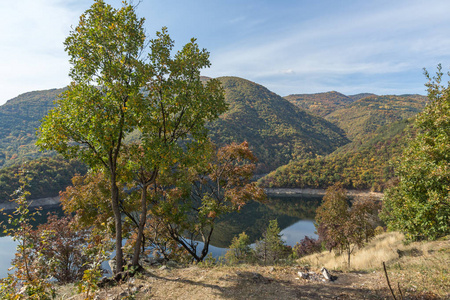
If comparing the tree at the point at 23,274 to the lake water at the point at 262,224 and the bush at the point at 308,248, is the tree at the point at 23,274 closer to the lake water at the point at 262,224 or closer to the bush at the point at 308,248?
the lake water at the point at 262,224

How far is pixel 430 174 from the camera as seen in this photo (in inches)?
319

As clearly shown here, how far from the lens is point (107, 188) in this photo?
1051 cm

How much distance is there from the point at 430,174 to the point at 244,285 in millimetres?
7444

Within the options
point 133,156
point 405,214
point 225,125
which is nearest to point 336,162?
point 225,125

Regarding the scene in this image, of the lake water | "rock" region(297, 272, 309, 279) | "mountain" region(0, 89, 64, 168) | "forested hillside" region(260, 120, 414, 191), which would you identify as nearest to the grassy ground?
"rock" region(297, 272, 309, 279)

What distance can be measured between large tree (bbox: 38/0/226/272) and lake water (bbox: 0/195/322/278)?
33.5 meters

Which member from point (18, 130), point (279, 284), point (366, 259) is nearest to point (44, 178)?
point (279, 284)

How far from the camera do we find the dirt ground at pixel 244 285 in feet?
20.4

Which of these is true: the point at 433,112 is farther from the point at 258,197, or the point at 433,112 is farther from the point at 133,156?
the point at 133,156

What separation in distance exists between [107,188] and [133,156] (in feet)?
11.7

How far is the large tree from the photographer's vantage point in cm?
641

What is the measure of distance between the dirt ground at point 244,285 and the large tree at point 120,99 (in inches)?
57.5

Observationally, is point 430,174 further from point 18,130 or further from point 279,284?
point 18,130

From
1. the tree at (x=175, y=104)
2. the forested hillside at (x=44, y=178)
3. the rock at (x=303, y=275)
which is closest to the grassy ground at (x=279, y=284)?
the rock at (x=303, y=275)
